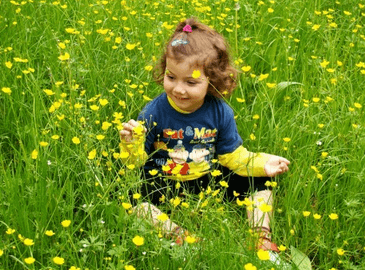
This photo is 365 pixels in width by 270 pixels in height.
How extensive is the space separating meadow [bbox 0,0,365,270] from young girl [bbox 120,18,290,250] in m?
0.09

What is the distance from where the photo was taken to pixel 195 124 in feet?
7.97

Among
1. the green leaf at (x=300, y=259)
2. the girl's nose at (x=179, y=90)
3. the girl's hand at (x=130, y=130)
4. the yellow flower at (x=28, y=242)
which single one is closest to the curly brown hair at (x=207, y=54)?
the girl's nose at (x=179, y=90)

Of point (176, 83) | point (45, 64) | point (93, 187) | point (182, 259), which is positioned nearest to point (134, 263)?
point (182, 259)

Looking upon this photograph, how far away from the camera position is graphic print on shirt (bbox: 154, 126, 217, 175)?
2.42 m

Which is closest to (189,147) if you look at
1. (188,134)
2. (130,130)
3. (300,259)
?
(188,134)

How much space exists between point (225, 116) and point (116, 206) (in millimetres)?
711

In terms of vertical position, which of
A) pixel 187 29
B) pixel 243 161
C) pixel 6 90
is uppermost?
pixel 187 29

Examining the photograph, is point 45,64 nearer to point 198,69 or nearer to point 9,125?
point 9,125

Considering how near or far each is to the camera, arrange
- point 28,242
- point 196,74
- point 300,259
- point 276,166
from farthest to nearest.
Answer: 1. point 276,166
2. point 196,74
3. point 300,259
4. point 28,242

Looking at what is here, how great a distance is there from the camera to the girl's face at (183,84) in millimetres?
2281

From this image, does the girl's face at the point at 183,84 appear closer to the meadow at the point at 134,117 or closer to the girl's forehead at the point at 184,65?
the girl's forehead at the point at 184,65

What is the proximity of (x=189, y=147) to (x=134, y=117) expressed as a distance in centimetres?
43

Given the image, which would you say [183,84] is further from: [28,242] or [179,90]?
[28,242]

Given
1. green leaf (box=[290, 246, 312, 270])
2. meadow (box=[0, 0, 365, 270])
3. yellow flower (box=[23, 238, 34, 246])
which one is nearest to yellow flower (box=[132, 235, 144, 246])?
meadow (box=[0, 0, 365, 270])
